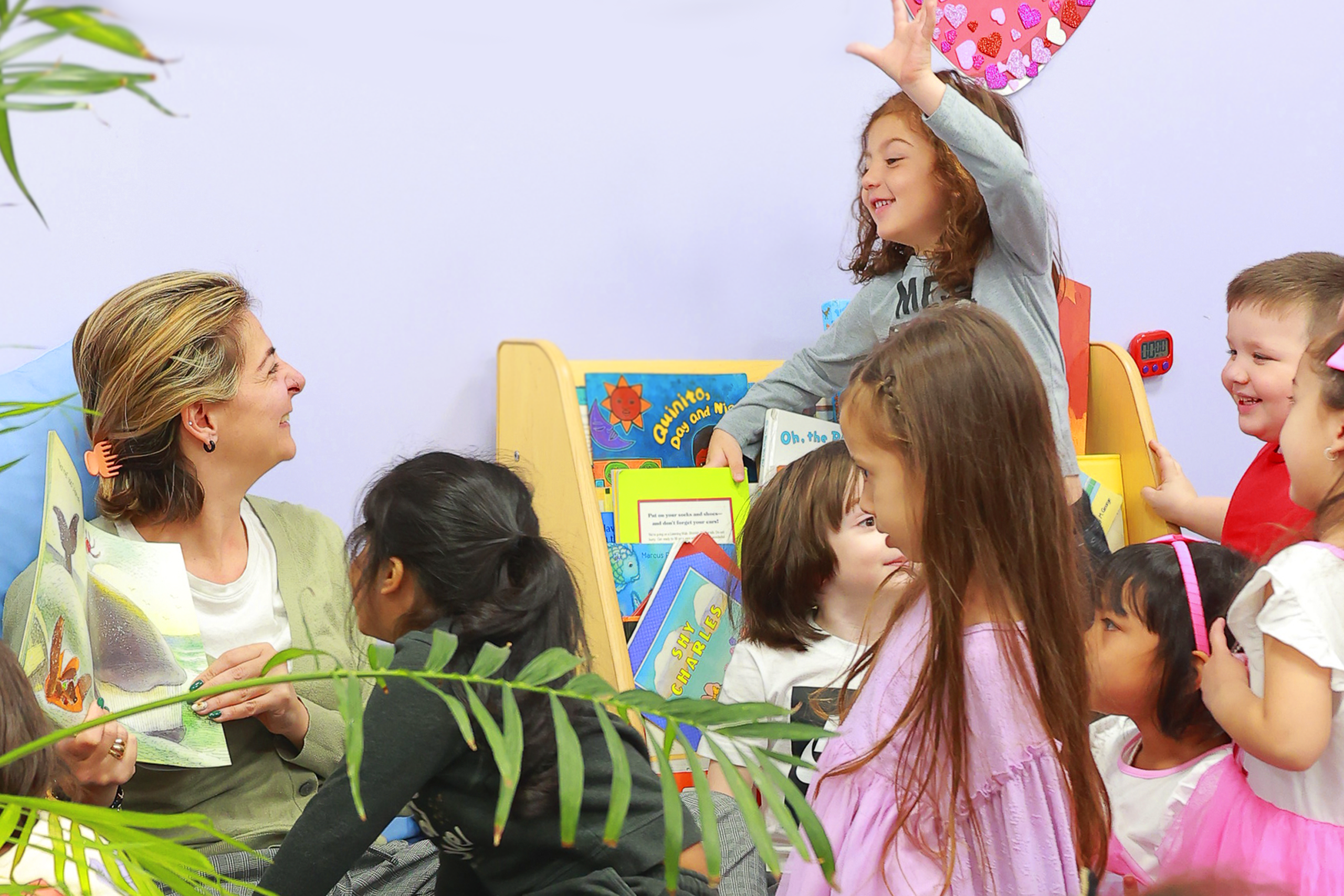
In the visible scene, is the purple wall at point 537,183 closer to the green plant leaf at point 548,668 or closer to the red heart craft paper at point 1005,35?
the red heart craft paper at point 1005,35

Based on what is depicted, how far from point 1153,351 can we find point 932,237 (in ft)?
3.24

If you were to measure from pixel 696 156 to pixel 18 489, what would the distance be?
1199 millimetres

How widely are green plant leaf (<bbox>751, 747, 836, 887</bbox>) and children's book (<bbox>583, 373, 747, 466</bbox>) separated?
50.8 inches

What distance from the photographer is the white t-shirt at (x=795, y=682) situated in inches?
52.1

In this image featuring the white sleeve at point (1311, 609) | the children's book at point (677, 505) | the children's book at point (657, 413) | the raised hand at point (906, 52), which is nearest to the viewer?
the white sleeve at point (1311, 609)

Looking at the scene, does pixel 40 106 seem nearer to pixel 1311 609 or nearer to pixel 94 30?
pixel 94 30

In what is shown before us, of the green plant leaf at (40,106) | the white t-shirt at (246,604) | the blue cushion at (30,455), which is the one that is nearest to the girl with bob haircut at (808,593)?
the white t-shirt at (246,604)

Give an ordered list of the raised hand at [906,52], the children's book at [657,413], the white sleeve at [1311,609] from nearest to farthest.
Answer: the white sleeve at [1311,609]
the raised hand at [906,52]
the children's book at [657,413]

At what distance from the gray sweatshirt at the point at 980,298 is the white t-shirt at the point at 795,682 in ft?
1.22

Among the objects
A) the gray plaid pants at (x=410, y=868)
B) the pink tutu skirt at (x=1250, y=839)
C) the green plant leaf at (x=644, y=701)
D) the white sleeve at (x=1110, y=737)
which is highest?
the green plant leaf at (x=644, y=701)

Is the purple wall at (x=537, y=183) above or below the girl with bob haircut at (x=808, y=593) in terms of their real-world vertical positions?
above

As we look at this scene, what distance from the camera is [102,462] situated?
1289 mm

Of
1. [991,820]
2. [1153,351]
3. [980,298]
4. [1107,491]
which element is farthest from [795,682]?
[1153,351]

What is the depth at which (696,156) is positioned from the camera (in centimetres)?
201
